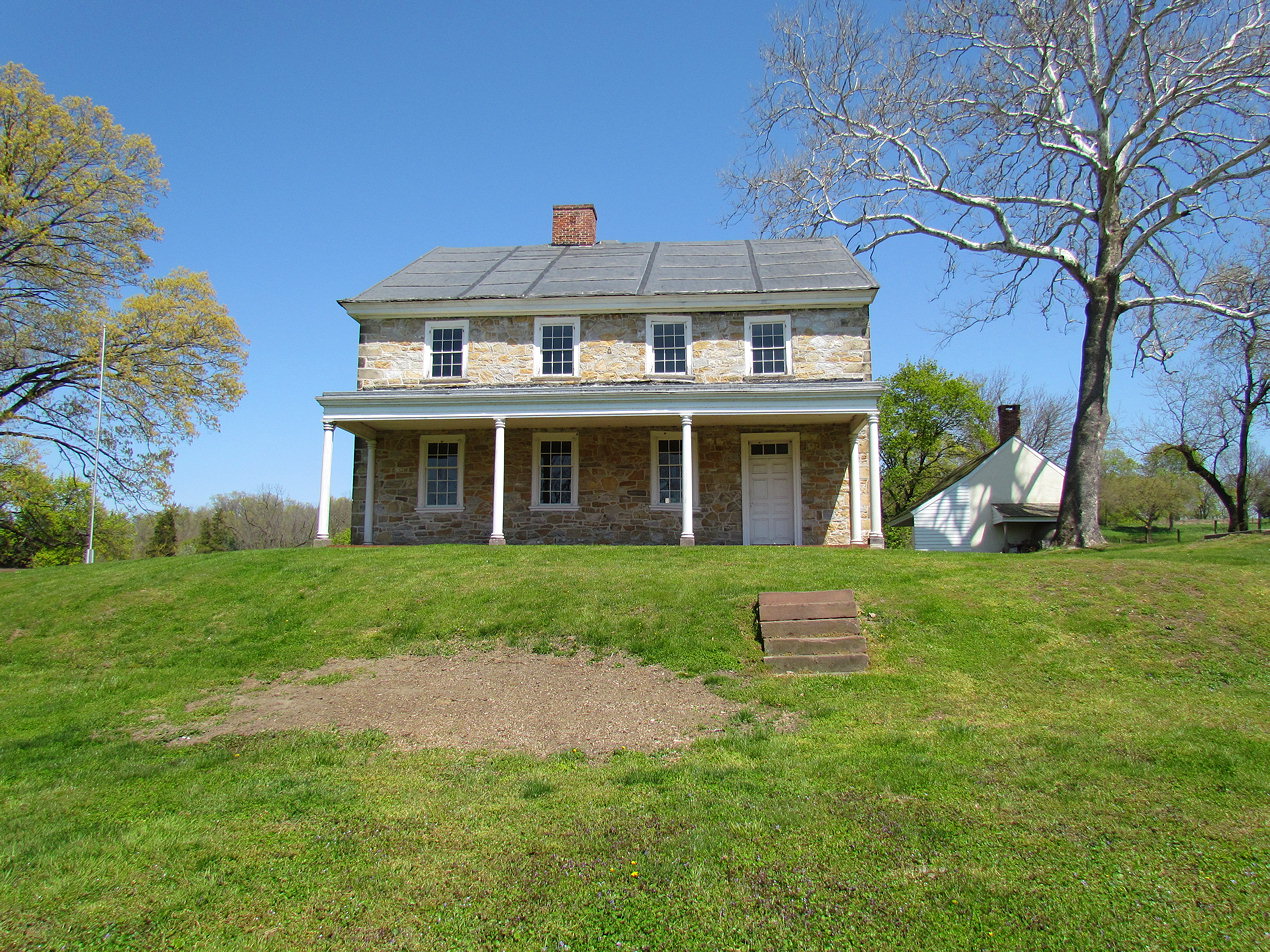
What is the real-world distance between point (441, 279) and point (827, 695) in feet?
51.2

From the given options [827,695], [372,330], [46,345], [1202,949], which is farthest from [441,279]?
Answer: [1202,949]

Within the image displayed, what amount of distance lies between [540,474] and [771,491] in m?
5.34

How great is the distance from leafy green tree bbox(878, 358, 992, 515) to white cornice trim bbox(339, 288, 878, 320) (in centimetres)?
1982

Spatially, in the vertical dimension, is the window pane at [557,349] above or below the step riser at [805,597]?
above

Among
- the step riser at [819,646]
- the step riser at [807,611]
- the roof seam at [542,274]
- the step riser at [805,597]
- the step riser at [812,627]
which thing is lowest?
the step riser at [819,646]

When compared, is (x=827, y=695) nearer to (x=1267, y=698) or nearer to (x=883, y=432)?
(x=1267, y=698)

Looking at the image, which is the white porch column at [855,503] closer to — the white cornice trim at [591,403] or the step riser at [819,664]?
the white cornice trim at [591,403]

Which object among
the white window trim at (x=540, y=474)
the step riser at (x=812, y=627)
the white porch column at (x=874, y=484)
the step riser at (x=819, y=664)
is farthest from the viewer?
the white window trim at (x=540, y=474)

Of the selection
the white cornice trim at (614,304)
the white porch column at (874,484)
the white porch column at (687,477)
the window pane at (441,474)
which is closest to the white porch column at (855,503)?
the white porch column at (874,484)

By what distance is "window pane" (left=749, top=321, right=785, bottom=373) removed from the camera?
1812 centimetres

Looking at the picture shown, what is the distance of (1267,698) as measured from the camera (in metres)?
7.50

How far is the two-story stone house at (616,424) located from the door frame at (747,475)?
0.03 m

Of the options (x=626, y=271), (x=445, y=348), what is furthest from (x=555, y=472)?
(x=626, y=271)

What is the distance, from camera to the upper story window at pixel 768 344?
1811cm
